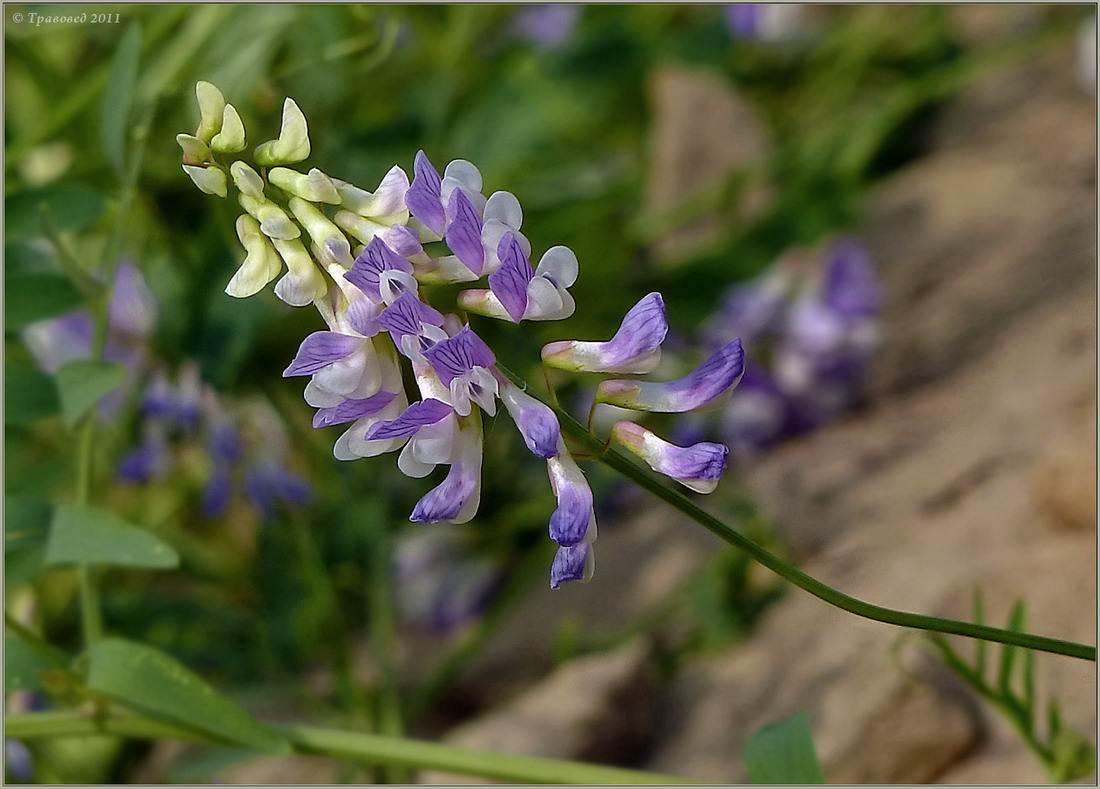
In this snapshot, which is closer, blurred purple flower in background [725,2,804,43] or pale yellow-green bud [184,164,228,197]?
pale yellow-green bud [184,164,228,197]

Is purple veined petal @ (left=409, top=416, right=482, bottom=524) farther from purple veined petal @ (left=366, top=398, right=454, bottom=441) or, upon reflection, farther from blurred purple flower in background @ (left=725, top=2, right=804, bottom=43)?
blurred purple flower in background @ (left=725, top=2, right=804, bottom=43)

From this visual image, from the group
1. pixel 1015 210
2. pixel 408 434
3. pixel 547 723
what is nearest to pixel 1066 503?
pixel 547 723

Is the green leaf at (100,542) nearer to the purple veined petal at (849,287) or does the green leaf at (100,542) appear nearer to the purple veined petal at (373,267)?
the purple veined petal at (373,267)

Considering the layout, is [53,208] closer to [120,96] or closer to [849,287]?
[120,96]

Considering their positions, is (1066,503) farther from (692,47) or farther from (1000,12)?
(1000,12)

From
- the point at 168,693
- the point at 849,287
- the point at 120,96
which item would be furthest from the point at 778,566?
the point at 849,287

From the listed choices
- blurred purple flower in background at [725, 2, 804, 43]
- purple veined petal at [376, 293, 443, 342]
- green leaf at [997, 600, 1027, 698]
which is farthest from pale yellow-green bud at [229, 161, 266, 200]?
blurred purple flower in background at [725, 2, 804, 43]
